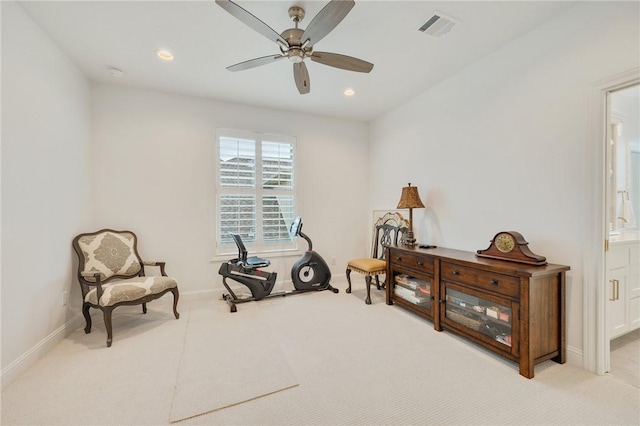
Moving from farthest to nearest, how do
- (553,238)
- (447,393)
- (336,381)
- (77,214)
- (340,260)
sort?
1. (340,260)
2. (77,214)
3. (553,238)
4. (336,381)
5. (447,393)

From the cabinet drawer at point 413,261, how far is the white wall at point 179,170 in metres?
1.49

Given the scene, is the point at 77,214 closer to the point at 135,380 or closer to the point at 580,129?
the point at 135,380

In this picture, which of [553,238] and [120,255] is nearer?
[553,238]

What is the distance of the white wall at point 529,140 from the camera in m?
2.07

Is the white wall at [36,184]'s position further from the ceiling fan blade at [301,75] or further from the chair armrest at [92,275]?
the ceiling fan blade at [301,75]

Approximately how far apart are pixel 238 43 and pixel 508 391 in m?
3.59

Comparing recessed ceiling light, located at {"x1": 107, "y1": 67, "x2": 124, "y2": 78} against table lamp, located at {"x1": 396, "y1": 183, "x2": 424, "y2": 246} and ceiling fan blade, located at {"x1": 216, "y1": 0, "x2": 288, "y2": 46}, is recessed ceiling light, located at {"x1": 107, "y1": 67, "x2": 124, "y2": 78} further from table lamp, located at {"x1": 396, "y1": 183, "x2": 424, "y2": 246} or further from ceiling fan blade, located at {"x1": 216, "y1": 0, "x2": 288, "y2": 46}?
table lamp, located at {"x1": 396, "y1": 183, "x2": 424, "y2": 246}

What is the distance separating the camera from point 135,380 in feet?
6.52

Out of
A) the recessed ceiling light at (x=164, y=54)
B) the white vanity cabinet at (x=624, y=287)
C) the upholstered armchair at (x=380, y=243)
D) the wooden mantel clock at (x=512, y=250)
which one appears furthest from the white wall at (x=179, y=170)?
the white vanity cabinet at (x=624, y=287)

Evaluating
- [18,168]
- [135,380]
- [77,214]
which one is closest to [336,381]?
[135,380]

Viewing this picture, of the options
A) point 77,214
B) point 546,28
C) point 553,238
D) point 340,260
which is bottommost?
point 340,260

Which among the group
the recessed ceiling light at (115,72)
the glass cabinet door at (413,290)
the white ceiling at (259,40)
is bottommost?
the glass cabinet door at (413,290)

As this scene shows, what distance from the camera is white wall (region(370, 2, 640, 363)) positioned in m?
2.07

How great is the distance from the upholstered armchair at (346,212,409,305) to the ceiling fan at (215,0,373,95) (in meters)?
2.28
